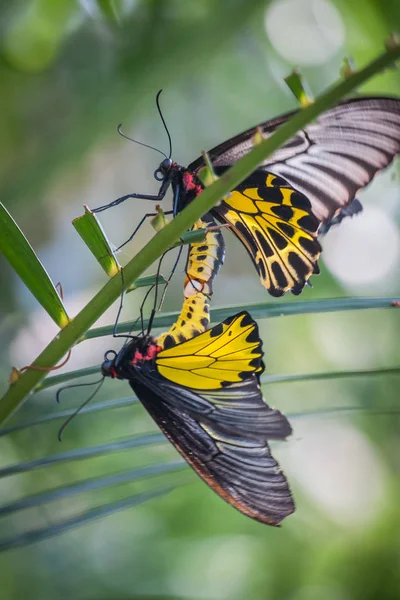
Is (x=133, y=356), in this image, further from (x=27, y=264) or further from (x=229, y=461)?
(x=27, y=264)

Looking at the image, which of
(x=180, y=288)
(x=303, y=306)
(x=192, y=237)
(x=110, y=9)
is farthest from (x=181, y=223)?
(x=180, y=288)

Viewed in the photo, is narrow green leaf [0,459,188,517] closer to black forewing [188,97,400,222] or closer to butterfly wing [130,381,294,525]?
butterfly wing [130,381,294,525]

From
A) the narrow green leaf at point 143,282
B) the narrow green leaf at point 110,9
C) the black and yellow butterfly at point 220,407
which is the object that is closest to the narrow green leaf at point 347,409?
the black and yellow butterfly at point 220,407

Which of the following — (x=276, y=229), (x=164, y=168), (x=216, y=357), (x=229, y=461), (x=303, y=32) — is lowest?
(x=229, y=461)

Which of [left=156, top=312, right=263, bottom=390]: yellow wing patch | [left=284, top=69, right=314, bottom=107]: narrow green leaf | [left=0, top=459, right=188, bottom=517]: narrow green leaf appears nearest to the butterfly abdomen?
[left=156, top=312, right=263, bottom=390]: yellow wing patch

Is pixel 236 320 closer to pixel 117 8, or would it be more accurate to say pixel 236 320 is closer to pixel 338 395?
pixel 117 8

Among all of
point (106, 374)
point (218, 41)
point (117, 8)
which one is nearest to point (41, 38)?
point (117, 8)
